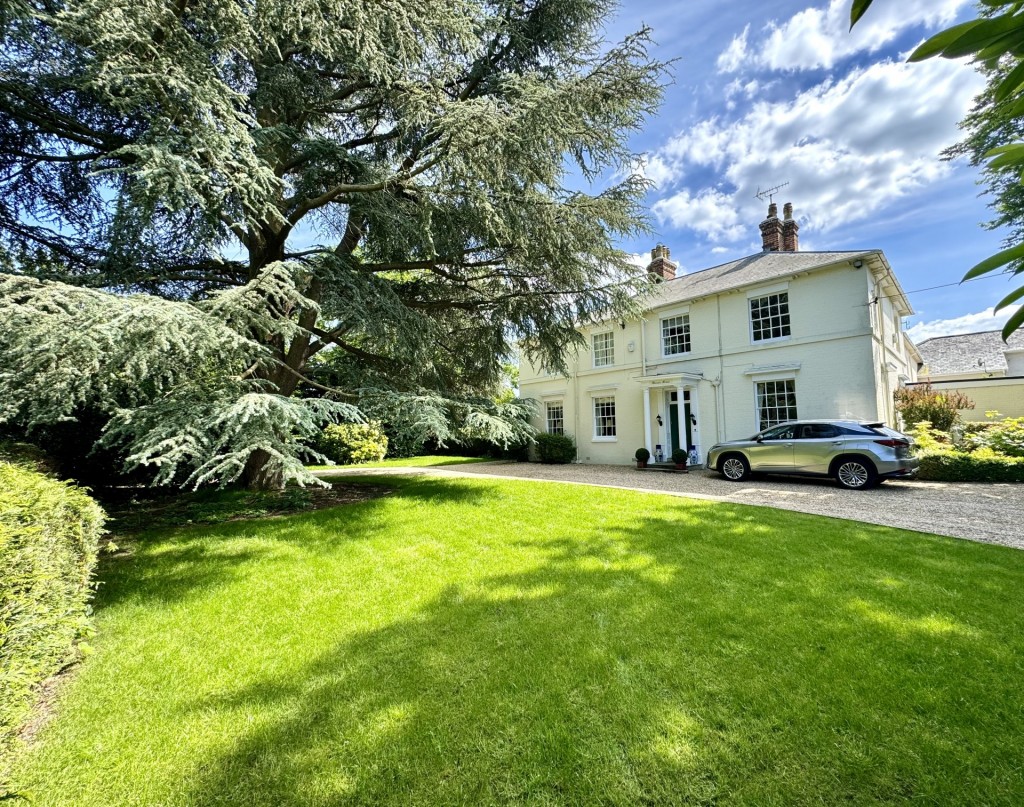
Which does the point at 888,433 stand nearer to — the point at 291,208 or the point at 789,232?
the point at 789,232

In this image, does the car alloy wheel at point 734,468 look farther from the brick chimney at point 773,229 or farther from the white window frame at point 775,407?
the brick chimney at point 773,229

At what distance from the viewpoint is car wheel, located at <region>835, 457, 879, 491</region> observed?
9.53 meters

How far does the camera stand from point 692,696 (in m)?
3.06

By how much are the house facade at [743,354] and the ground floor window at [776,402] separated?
0.03 m

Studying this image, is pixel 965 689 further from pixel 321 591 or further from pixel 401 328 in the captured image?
pixel 401 328

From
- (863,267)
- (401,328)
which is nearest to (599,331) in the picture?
(863,267)

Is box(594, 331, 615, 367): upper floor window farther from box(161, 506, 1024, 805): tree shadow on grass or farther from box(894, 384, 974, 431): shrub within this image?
box(161, 506, 1024, 805): tree shadow on grass

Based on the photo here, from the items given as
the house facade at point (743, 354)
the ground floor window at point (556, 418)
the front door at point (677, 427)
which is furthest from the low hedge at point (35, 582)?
the ground floor window at point (556, 418)

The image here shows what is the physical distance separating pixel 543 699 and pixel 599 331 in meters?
15.3

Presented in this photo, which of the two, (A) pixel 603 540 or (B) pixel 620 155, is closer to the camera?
(A) pixel 603 540

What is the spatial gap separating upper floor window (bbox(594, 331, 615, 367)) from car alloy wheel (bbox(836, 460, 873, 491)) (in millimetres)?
8422

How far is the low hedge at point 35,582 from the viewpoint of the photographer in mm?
2568

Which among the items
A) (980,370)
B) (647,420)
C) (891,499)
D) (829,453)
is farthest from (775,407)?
(980,370)

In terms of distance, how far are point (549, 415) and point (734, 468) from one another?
897 centimetres
